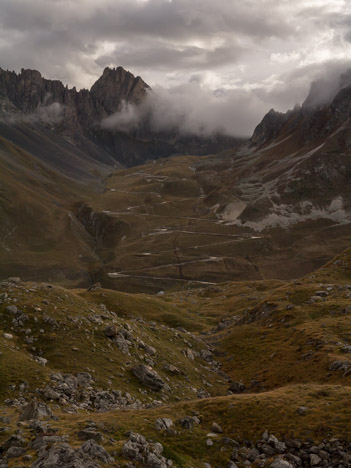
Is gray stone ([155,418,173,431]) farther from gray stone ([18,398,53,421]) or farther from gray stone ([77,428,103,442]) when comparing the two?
gray stone ([18,398,53,421])

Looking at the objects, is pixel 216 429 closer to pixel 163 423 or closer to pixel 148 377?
pixel 163 423

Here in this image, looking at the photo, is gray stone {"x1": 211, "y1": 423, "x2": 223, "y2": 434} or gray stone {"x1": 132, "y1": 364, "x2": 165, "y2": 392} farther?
gray stone {"x1": 132, "y1": 364, "x2": 165, "y2": 392}

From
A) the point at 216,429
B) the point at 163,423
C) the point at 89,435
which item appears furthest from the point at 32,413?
the point at 216,429

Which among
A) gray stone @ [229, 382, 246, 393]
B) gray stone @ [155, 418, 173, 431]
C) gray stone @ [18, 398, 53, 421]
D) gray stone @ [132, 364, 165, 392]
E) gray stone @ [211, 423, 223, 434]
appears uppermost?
gray stone @ [18, 398, 53, 421]

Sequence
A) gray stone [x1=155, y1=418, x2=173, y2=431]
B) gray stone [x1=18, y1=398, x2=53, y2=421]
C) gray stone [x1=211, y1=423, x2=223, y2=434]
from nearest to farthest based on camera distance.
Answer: gray stone [x1=18, y1=398, x2=53, y2=421] < gray stone [x1=155, y1=418, x2=173, y2=431] < gray stone [x1=211, y1=423, x2=223, y2=434]

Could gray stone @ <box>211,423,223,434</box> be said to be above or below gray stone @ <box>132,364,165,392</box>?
above

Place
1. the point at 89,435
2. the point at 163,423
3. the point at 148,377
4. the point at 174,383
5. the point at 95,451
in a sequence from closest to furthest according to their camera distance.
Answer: the point at 95,451, the point at 89,435, the point at 163,423, the point at 148,377, the point at 174,383

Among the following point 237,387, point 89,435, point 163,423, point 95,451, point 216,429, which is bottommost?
point 237,387

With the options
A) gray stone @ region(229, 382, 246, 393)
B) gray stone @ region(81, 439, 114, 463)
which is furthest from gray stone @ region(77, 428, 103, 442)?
gray stone @ region(229, 382, 246, 393)

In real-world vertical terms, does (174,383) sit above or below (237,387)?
above

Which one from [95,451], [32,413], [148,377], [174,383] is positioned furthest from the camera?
[174,383]

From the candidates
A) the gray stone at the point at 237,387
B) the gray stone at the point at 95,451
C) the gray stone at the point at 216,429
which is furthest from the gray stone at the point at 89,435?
the gray stone at the point at 237,387

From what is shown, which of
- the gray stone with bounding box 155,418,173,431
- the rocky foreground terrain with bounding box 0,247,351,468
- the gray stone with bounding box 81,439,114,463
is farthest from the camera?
the gray stone with bounding box 155,418,173,431

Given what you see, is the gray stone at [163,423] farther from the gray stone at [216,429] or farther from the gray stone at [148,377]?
the gray stone at [148,377]
